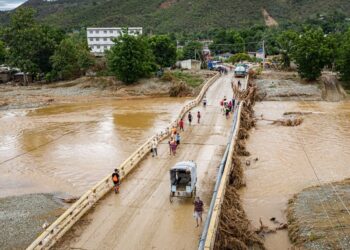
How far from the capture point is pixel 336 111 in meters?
46.9

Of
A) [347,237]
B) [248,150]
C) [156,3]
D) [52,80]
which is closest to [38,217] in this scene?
[347,237]

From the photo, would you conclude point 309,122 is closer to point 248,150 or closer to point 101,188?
point 248,150

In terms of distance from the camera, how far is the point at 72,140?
122ft

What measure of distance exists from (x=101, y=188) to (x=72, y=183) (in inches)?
278

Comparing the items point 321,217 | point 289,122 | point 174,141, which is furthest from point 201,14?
point 321,217

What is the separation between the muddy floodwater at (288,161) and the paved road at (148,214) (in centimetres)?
291

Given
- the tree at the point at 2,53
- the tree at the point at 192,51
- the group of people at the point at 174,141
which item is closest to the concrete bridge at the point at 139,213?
the group of people at the point at 174,141

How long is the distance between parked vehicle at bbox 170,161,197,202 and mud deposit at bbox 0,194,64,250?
6301 mm

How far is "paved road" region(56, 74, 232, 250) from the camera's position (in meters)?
15.0

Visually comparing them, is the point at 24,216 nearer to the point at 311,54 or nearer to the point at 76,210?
the point at 76,210

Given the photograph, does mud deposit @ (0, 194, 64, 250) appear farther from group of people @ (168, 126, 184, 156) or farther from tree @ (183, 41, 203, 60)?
tree @ (183, 41, 203, 60)

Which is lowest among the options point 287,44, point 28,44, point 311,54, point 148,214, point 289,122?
point 289,122

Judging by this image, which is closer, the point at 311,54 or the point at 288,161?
the point at 288,161

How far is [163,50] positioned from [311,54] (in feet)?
91.5
